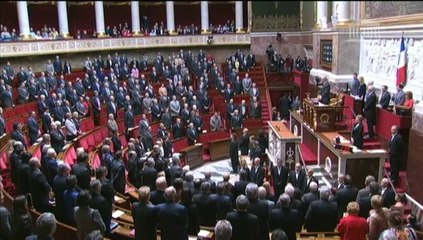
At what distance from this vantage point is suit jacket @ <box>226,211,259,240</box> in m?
4.64

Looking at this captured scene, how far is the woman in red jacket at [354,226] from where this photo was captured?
473 cm

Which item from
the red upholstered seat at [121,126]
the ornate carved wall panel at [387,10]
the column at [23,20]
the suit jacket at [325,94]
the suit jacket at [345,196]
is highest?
the column at [23,20]

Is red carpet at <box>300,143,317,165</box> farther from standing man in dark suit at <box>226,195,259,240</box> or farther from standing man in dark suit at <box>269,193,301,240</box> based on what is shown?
standing man in dark suit at <box>226,195,259,240</box>

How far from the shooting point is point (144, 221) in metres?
4.87

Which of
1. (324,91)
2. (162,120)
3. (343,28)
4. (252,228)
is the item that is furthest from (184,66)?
(252,228)

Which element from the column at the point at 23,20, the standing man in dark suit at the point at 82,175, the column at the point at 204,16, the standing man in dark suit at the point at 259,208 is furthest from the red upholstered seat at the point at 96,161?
the column at the point at 204,16

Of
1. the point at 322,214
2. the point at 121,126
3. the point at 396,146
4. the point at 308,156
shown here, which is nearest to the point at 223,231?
the point at 322,214

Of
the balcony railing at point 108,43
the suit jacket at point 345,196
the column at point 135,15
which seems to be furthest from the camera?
the column at point 135,15

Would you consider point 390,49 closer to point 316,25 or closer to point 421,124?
point 421,124

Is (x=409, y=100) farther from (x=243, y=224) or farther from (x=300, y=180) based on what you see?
(x=243, y=224)

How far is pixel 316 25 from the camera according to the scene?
1834 centimetres

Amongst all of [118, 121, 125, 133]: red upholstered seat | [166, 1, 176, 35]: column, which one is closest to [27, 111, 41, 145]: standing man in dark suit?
[118, 121, 125, 133]: red upholstered seat

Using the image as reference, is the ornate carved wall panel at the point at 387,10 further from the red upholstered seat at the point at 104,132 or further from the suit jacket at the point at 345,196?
the red upholstered seat at the point at 104,132

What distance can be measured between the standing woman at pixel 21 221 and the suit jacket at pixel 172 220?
4.68ft
